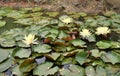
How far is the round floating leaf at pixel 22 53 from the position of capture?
310cm

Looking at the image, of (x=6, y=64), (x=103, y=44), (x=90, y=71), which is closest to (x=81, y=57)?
(x=90, y=71)

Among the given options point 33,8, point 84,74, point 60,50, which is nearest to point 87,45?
point 60,50

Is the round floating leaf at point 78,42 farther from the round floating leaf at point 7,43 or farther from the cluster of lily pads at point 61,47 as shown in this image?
the round floating leaf at point 7,43

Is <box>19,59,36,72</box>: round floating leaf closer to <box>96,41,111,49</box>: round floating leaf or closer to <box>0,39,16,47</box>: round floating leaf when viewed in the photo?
<box>0,39,16,47</box>: round floating leaf

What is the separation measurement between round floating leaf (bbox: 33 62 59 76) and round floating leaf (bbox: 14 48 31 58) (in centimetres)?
27

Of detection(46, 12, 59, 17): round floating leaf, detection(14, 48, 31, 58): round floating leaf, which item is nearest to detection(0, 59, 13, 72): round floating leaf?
detection(14, 48, 31, 58): round floating leaf

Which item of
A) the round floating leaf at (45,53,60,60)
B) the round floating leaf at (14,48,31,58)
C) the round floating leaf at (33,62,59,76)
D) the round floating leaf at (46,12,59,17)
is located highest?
the round floating leaf at (46,12,59,17)

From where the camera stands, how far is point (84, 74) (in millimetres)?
2859

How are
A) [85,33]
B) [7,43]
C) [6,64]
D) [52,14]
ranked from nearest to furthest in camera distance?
[6,64] < [7,43] < [85,33] < [52,14]

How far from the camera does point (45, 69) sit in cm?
290

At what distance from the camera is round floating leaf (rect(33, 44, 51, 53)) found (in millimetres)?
3182

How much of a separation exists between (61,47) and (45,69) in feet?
1.72

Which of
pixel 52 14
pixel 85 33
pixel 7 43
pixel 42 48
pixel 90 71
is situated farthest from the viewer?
pixel 52 14

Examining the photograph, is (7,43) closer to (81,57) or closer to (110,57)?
(81,57)
